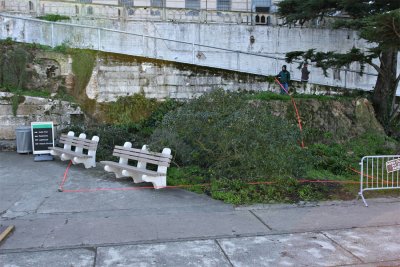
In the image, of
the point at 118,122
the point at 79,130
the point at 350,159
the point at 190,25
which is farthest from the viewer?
Answer: the point at 190,25

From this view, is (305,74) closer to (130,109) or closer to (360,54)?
(360,54)

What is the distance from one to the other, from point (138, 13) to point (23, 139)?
8.42 metres

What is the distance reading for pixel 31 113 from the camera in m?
12.8

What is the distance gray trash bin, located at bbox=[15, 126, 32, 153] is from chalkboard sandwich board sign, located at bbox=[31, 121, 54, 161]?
64cm

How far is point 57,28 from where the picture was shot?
46.2 ft

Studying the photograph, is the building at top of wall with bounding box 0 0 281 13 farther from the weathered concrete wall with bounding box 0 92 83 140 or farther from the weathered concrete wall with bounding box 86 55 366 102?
the weathered concrete wall with bounding box 0 92 83 140

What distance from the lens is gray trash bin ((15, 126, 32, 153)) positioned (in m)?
11.9

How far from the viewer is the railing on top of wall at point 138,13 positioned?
1730 cm

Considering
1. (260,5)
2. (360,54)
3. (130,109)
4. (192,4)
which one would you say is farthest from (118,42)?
(260,5)

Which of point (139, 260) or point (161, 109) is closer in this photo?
point (139, 260)

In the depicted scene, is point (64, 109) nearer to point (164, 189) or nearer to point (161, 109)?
point (161, 109)

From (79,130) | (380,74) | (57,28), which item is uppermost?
(57,28)

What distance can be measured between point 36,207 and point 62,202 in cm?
48

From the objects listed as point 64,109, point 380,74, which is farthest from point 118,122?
point 380,74
